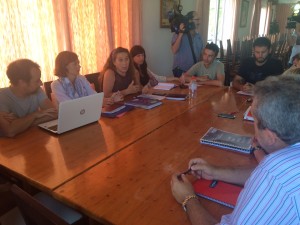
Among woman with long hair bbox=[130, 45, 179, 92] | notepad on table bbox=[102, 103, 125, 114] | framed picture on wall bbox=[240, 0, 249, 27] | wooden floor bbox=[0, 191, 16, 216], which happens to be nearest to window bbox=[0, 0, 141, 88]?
woman with long hair bbox=[130, 45, 179, 92]

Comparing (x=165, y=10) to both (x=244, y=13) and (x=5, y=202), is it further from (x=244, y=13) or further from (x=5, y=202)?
(x=244, y=13)

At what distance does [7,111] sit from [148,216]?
124 centimetres

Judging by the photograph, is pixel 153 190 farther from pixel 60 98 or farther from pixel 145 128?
pixel 60 98

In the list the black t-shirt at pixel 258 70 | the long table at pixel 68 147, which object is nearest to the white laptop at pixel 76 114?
the long table at pixel 68 147

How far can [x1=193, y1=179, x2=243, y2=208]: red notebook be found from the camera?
36.7 inches

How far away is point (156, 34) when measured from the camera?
14.3ft

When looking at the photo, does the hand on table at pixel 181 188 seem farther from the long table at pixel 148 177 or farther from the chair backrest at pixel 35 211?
the chair backrest at pixel 35 211

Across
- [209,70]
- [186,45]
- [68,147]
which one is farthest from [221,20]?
[68,147]

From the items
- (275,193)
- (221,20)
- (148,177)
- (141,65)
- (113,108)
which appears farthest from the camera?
(221,20)

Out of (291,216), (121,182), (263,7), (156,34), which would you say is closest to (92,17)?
(156,34)

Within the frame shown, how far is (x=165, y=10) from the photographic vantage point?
14.1ft

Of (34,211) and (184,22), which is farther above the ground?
(184,22)

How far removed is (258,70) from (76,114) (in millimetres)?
2156

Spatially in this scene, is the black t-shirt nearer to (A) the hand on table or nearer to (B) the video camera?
(B) the video camera
